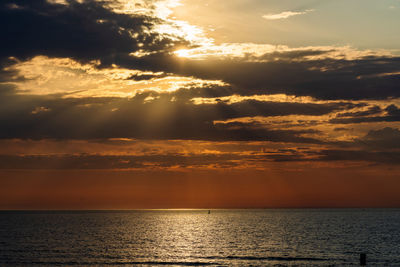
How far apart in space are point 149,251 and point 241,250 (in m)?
20.3

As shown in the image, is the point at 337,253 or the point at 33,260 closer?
the point at 33,260

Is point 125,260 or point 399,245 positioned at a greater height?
point 399,245

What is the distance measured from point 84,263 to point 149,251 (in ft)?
78.6

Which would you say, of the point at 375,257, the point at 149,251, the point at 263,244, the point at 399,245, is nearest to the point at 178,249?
the point at 149,251

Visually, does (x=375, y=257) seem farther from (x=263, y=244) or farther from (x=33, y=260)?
(x=33, y=260)

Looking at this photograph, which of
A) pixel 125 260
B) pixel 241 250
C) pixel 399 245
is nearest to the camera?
pixel 125 260

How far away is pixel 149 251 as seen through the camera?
105m

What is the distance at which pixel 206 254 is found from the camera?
98.6 m

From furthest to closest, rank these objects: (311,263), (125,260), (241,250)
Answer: (241,250) → (125,260) → (311,263)

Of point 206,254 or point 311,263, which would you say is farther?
point 206,254

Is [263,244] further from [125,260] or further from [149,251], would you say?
[125,260]

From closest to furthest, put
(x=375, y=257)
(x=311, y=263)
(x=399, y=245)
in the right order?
(x=311, y=263) < (x=375, y=257) < (x=399, y=245)

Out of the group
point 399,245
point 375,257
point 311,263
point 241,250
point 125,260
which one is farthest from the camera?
point 399,245

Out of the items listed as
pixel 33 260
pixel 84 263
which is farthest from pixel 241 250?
pixel 33 260
